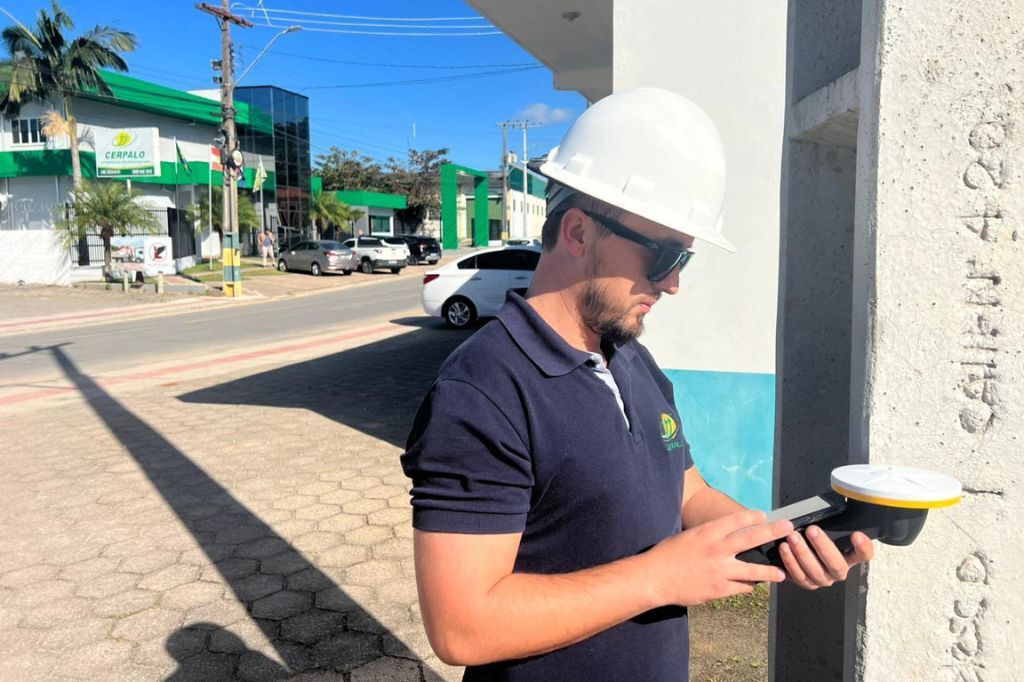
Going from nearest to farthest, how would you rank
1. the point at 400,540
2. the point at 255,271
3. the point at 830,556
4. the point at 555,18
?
1. the point at 830,556
2. the point at 400,540
3. the point at 555,18
4. the point at 255,271

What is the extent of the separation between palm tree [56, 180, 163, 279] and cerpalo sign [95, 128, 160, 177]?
225 cm

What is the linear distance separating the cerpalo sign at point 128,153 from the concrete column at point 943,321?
28.5 meters

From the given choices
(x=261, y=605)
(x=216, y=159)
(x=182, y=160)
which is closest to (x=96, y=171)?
(x=182, y=160)

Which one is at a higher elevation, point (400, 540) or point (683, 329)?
point (683, 329)

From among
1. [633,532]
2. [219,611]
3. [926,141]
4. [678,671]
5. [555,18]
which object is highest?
[555,18]

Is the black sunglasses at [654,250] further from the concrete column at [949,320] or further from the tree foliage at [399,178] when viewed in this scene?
the tree foliage at [399,178]

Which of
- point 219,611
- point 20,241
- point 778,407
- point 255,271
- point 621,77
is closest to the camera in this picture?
point 778,407

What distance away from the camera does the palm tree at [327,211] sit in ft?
141

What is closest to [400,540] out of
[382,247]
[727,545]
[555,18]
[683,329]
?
[683,329]

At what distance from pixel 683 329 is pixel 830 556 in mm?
3100

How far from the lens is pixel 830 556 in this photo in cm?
113

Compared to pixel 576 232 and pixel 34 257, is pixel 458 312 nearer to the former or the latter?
pixel 576 232

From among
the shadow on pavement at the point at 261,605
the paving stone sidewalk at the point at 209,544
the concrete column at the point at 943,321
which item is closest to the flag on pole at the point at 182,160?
the paving stone sidewalk at the point at 209,544

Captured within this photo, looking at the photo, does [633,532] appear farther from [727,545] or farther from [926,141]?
[926,141]
